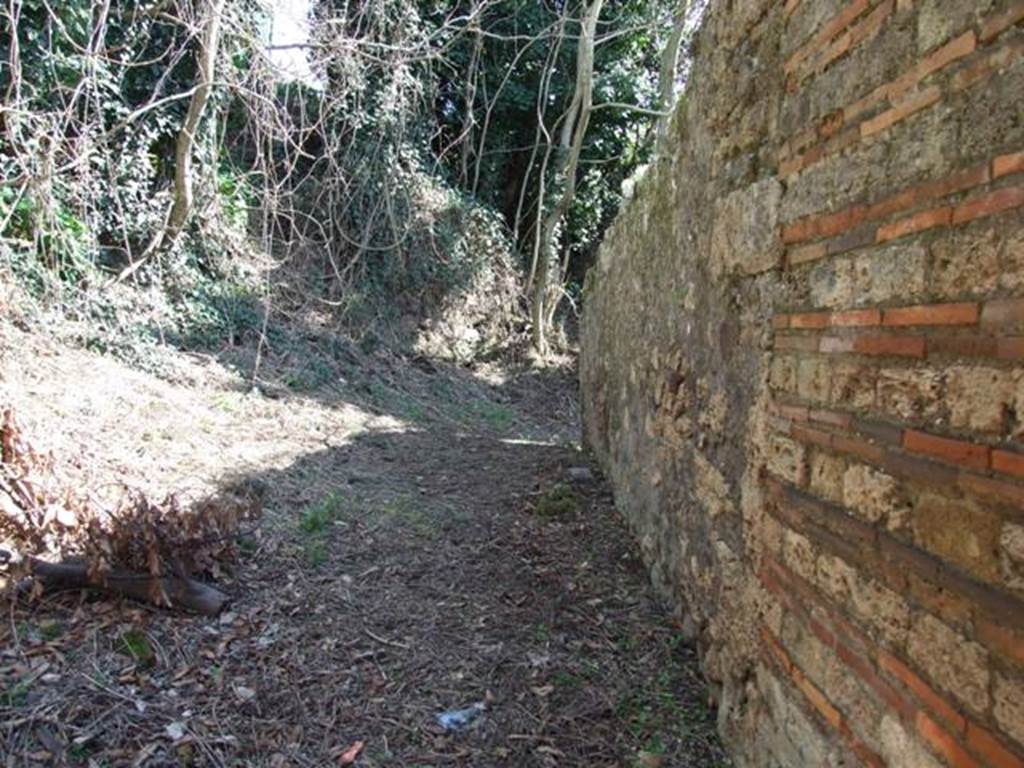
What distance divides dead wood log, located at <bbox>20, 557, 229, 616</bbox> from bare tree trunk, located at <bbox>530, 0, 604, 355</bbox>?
9.25 meters

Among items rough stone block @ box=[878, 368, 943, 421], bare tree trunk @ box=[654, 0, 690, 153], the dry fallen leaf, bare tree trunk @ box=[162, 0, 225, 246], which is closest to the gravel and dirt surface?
the dry fallen leaf

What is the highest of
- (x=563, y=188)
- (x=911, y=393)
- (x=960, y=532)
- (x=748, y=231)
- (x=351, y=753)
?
(x=563, y=188)

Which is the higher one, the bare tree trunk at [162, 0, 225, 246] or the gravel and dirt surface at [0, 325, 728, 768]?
the bare tree trunk at [162, 0, 225, 246]

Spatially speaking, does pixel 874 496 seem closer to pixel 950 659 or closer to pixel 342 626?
pixel 950 659

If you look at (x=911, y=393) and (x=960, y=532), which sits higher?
(x=911, y=393)

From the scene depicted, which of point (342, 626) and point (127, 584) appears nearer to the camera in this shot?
point (127, 584)

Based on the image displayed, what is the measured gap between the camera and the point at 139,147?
288 inches

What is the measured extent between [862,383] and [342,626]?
8.30 ft

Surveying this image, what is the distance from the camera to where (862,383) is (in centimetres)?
168

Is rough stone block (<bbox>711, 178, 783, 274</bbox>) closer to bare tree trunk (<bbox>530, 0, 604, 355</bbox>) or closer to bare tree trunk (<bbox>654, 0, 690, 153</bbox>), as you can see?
bare tree trunk (<bbox>654, 0, 690, 153</bbox>)

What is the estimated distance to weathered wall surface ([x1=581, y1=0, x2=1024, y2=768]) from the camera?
1.26 metres

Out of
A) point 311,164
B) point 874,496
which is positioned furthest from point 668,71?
point 874,496

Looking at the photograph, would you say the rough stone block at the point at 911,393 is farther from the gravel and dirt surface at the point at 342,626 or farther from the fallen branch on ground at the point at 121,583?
the fallen branch on ground at the point at 121,583

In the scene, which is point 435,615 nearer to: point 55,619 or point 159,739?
point 159,739
